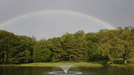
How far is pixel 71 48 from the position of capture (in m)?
82.3

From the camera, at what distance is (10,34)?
76.2 metres

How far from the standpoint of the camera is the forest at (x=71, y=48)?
62.3 m

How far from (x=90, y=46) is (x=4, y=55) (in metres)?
51.4

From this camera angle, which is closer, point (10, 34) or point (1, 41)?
point (1, 41)

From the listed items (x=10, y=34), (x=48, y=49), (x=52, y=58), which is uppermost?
(x=10, y=34)

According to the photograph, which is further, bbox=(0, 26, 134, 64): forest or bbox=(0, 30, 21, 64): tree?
bbox=(0, 30, 21, 64): tree

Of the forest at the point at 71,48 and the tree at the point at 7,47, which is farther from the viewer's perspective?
the tree at the point at 7,47

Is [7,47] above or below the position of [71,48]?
above

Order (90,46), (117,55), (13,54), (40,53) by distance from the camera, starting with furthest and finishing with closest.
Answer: (90,46) < (40,53) < (13,54) < (117,55)

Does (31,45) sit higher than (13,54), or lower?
higher

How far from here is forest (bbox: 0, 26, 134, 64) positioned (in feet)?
204

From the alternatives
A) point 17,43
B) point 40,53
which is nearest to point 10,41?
point 17,43

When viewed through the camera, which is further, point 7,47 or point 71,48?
point 71,48

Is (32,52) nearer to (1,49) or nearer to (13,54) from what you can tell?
(13,54)
